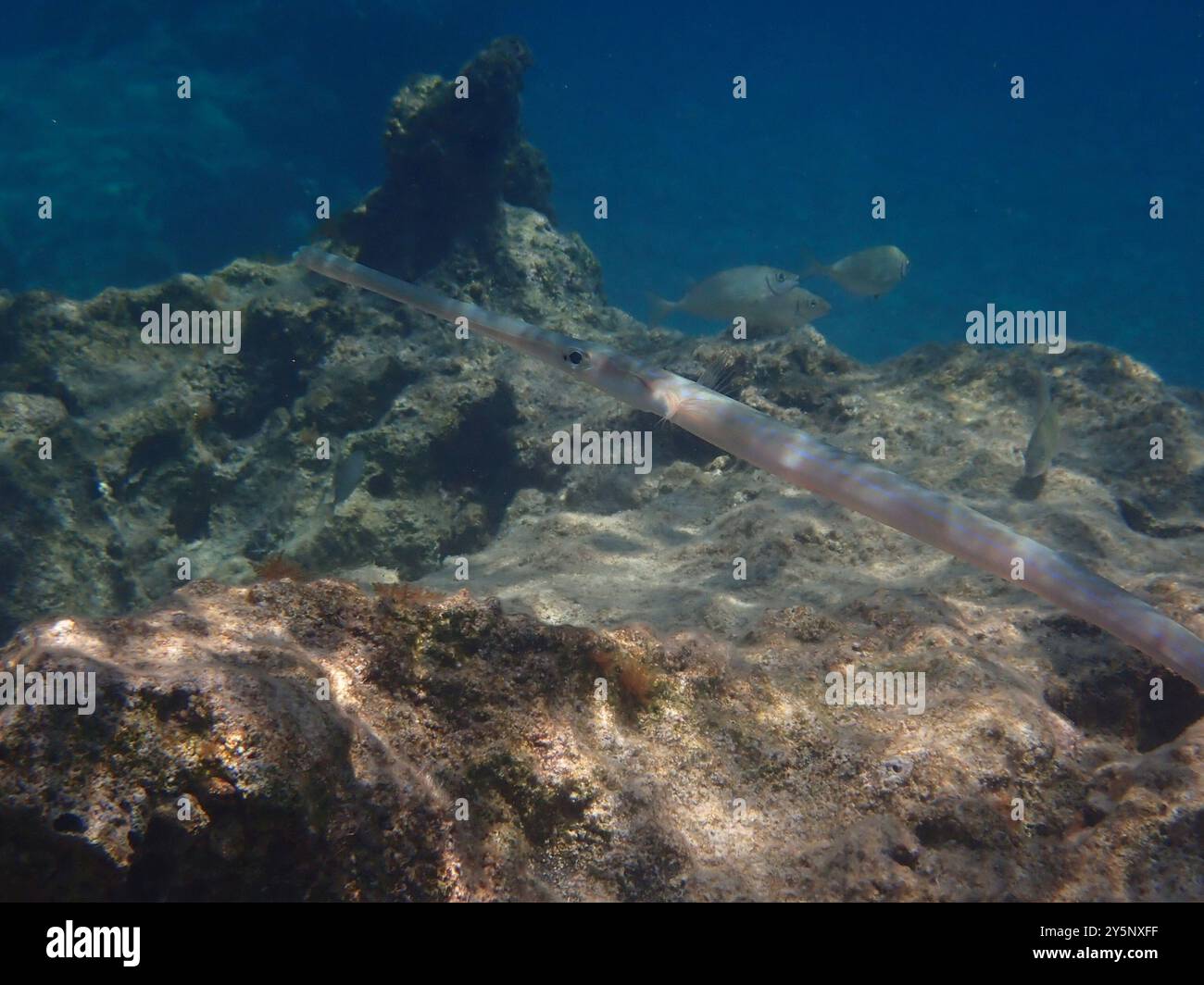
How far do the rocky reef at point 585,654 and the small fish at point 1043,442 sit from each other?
1.00 ft

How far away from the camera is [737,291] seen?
8.26 m

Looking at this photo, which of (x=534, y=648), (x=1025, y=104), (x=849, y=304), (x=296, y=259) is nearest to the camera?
(x=534, y=648)

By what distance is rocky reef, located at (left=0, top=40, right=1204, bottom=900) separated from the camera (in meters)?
2.07

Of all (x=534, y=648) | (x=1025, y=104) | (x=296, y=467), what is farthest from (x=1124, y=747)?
(x=1025, y=104)

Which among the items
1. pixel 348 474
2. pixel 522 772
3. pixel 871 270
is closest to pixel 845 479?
pixel 522 772

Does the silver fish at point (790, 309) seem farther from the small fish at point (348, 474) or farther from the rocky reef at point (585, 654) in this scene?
the small fish at point (348, 474)

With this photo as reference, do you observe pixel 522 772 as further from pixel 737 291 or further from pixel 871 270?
pixel 871 270

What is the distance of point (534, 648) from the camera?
3.07 m

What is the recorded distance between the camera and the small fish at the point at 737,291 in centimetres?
803

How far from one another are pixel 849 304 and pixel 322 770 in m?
49.3

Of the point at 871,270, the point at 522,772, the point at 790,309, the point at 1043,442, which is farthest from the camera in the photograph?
the point at 871,270

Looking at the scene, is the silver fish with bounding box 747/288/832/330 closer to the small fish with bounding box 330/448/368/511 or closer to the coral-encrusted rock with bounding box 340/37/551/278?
the small fish with bounding box 330/448/368/511

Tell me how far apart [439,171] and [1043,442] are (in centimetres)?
1016
